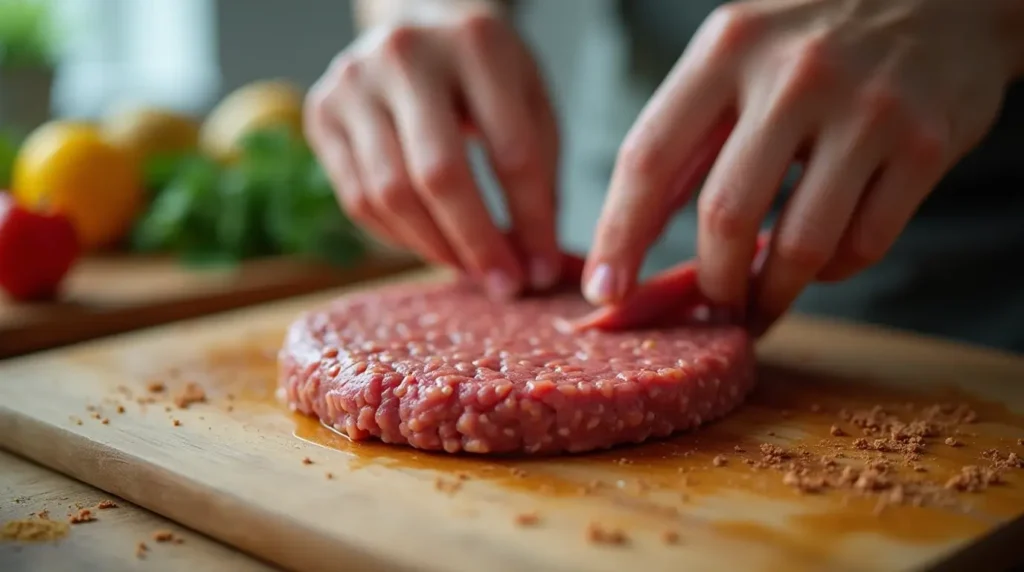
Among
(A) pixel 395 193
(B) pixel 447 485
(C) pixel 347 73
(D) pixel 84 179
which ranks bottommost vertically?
(B) pixel 447 485

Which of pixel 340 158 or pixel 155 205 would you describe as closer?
pixel 340 158

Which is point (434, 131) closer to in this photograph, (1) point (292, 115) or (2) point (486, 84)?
(2) point (486, 84)

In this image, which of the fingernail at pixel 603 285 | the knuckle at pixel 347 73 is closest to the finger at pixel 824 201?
the fingernail at pixel 603 285

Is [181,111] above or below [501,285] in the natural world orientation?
above

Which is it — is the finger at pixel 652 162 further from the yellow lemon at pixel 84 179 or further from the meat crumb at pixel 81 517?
the yellow lemon at pixel 84 179

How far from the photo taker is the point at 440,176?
1.98 meters

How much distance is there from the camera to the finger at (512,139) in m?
2.06

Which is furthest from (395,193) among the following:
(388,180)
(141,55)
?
(141,55)

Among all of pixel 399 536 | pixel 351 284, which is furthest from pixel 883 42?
pixel 351 284

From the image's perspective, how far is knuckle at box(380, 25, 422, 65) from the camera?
210 cm

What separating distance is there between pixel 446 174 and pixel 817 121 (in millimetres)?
685

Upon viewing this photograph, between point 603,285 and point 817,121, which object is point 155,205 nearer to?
point 603,285

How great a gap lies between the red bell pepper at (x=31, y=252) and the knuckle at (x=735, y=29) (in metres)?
1.57

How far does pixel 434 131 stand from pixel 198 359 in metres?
0.62
